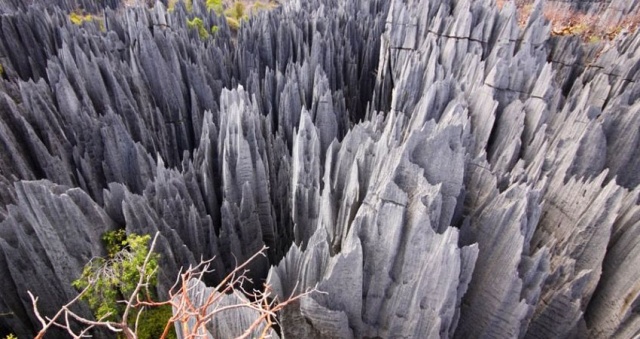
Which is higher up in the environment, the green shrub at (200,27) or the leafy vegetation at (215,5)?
the leafy vegetation at (215,5)

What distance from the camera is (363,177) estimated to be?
5121 mm

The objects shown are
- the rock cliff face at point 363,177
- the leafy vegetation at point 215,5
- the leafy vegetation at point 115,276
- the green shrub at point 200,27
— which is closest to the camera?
the rock cliff face at point 363,177

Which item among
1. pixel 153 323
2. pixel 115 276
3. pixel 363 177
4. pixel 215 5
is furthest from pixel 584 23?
pixel 115 276

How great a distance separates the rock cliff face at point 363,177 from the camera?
4.16m

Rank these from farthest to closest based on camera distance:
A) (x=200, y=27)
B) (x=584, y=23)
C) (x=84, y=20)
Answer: (x=584, y=23)
(x=200, y=27)
(x=84, y=20)

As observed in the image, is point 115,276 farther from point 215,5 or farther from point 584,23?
point 584,23

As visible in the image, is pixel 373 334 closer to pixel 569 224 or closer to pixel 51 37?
pixel 569 224

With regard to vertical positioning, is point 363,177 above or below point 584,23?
below

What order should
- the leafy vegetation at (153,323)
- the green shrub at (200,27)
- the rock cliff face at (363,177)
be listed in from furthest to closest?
the green shrub at (200,27), the leafy vegetation at (153,323), the rock cliff face at (363,177)

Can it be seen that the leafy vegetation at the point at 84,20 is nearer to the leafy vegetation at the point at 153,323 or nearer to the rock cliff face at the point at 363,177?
the rock cliff face at the point at 363,177

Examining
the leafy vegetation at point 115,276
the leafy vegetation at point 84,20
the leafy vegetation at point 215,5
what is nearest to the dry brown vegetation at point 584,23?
the leafy vegetation at point 215,5

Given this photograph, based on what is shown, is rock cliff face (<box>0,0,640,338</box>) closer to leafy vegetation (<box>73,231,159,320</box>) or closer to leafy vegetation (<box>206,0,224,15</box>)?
leafy vegetation (<box>73,231,159,320</box>)

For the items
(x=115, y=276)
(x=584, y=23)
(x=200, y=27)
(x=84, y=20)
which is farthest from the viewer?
(x=584, y=23)

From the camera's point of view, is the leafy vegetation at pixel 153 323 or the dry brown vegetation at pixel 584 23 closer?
the leafy vegetation at pixel 153 323
